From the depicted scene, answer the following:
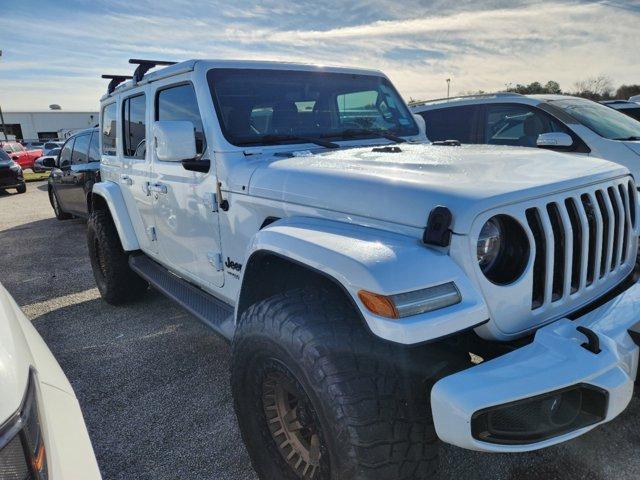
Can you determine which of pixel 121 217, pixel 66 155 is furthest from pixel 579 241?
pixel 66 155

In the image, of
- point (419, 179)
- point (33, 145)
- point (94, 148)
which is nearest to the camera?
point (419, 179)

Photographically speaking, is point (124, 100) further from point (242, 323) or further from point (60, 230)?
point (60, 230)

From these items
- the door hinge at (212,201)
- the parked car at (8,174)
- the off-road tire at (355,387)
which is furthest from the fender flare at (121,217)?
the parked car at (8,174)

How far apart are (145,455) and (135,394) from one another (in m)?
0.69

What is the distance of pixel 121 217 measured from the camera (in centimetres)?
425

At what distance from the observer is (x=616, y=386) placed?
1577 mm

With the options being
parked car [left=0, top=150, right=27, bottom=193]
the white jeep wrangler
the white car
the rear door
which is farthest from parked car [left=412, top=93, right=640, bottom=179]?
parked car [left=0, top=150, right=27, bottom=193]

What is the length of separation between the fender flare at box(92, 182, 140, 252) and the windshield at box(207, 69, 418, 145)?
188 centimetres

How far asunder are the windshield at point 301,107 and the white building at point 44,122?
225 feet

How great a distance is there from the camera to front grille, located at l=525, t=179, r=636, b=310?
6.06ft

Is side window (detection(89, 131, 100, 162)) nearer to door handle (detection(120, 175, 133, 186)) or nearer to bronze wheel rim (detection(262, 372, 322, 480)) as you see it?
door handle (detection(120, 175, 133, 186))

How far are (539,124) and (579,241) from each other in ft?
13.5

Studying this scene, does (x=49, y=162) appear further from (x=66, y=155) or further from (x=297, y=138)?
(x=297, y=138)

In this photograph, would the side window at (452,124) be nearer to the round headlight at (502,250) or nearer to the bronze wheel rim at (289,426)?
the round headlight at (502,250)
